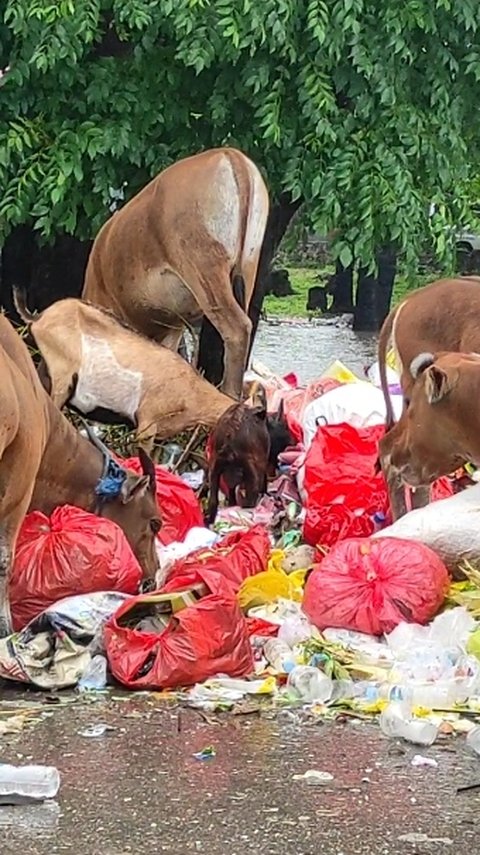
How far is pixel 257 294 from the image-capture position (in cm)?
1240

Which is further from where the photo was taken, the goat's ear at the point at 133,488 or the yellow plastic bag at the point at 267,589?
the goat's ear at the point at 133,488

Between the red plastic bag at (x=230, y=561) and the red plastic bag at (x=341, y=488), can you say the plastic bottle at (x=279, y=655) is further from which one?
the red plastic bag at (x=341, y=488)

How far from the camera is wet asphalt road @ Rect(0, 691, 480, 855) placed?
463 cm

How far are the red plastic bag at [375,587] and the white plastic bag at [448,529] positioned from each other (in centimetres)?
32

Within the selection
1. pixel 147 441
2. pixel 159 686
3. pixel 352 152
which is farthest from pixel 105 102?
pixel 159 686

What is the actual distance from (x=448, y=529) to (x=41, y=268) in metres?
6.31

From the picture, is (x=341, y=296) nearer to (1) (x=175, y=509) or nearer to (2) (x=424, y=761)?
(1) (x=175, y=509)

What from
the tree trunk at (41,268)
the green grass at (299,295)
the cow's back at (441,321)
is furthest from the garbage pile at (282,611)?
the green grass at (299,295)

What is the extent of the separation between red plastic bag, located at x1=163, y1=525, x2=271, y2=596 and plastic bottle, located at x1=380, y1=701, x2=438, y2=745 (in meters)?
1.37

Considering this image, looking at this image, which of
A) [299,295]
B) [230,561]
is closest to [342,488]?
[230,561]

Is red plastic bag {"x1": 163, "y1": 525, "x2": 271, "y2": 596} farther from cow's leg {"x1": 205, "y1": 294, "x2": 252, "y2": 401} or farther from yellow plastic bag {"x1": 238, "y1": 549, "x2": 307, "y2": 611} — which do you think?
cow's leg {"x1": 205, "y1": 294, "x2": 252, "y2": 401}

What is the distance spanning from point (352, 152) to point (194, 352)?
2.35 meters

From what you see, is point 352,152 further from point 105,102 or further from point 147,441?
point 147,441

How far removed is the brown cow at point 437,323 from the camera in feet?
27.5
